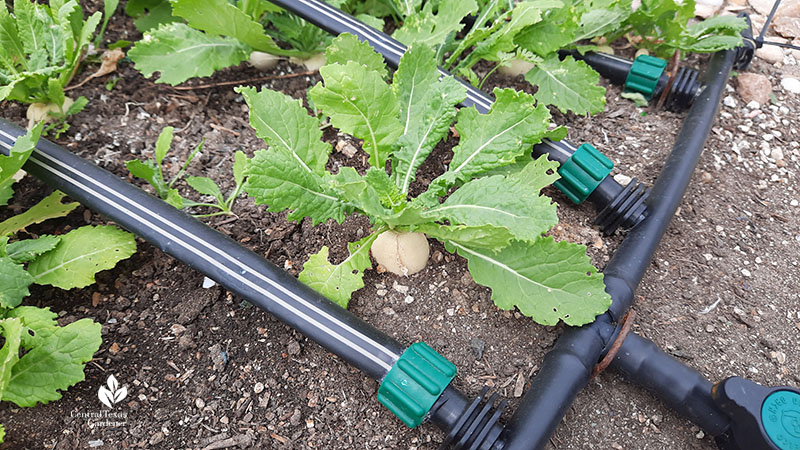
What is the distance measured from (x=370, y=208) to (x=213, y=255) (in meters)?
0.39

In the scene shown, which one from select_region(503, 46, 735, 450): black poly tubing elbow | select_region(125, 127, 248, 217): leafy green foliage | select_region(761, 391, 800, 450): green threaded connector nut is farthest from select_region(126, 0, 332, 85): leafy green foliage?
select_region(761, 391, 800, 450): green threaded connector nut

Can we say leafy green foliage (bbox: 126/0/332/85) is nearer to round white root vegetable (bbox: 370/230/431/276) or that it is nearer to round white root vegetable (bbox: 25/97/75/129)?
round white root vegetable (bbox: 25/97/75/129)

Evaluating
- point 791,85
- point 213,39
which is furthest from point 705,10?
point 213,39

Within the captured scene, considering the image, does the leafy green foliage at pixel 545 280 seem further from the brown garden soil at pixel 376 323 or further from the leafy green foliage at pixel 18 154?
the leafy green foliage at pixel 18 154

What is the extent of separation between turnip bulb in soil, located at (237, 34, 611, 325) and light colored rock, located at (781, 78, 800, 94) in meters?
1.17

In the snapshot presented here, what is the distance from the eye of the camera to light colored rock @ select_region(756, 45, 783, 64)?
1.99 meters

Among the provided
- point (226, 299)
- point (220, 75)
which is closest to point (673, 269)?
point (226, 299)

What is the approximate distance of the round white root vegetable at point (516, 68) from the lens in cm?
177

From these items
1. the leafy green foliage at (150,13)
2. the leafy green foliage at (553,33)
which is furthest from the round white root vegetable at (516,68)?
the leafy green foliage at (150,13)

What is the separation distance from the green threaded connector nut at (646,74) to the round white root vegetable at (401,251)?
37.7 inches

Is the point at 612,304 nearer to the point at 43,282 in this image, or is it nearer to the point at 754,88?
the point at 754,88

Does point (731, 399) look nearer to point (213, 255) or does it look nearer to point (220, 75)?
point (213, 255)

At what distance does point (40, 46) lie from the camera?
5.34 ft

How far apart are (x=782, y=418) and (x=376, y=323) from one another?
82 centimetres
